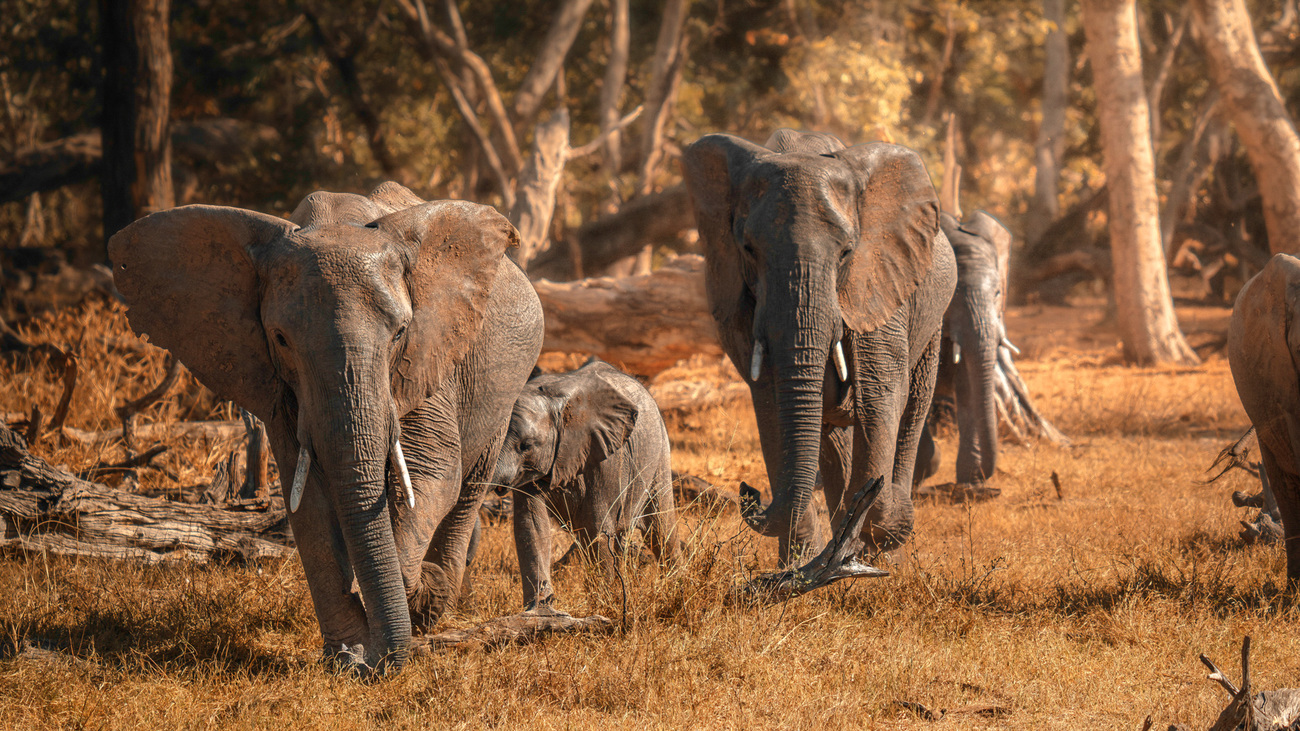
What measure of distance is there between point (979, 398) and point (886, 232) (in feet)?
10.9

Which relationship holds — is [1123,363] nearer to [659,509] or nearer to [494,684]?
[659,509]

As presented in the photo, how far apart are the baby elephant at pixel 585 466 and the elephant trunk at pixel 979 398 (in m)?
3.22

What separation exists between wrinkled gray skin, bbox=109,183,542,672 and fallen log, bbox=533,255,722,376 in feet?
17.8

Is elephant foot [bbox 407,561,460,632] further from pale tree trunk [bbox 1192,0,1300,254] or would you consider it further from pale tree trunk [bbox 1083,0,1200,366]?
pale tree trunk [bbox 1083,0,1200,366]

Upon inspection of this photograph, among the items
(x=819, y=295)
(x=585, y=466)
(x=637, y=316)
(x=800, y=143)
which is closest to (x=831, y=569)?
(x=819, y=295)

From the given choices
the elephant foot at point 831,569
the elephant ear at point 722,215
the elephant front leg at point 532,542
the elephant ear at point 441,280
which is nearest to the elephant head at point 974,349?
the elephant ear at point 722,215

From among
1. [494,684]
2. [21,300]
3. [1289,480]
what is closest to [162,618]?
[494,684]

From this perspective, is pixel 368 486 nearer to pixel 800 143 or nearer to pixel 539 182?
pixel 800 143

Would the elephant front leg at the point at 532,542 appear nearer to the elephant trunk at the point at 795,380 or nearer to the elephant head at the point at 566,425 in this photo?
the elephant head at the point at 566,425

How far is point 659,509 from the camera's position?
19.1ft

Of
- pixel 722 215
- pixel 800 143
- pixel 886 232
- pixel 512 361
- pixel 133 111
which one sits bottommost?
pixel 512 361

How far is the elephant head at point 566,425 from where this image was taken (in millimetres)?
5195

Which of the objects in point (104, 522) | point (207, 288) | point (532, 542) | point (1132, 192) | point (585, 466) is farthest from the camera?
point (1132, 192)

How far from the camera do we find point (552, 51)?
16062 mm
